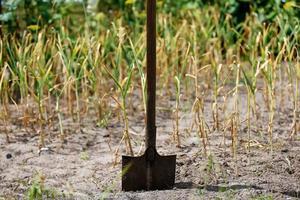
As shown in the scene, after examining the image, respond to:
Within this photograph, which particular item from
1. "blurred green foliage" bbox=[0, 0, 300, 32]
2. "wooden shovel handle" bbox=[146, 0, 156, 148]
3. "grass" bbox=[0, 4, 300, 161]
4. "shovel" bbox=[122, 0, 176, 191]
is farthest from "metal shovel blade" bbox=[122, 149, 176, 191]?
"blurred green foliage" bbox=[0, 0, 300, 32]

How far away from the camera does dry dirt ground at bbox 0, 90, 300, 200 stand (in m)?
3.20

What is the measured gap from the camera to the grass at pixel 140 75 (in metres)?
3.86

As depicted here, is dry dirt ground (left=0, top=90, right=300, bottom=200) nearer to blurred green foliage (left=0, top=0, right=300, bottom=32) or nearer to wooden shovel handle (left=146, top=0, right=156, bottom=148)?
wooden shovel handle (left=146, top=0, right=156, bottom=148)

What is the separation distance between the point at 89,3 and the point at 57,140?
2.35 metres

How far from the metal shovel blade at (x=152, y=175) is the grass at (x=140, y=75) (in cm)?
26

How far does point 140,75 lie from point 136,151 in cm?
40

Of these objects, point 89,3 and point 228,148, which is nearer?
point 228,148

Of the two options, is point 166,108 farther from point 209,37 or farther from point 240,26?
point 240,26

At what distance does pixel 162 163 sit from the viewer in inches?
129

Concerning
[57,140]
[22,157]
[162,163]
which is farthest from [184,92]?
[162,163]

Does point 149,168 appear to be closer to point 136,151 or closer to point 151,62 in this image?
point 151,62

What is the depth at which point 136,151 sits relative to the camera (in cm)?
386

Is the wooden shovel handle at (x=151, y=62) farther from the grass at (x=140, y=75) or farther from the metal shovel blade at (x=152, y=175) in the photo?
the grass at (x=140, y=75)

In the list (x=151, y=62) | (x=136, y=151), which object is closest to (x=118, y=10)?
(x=136, y=151)
